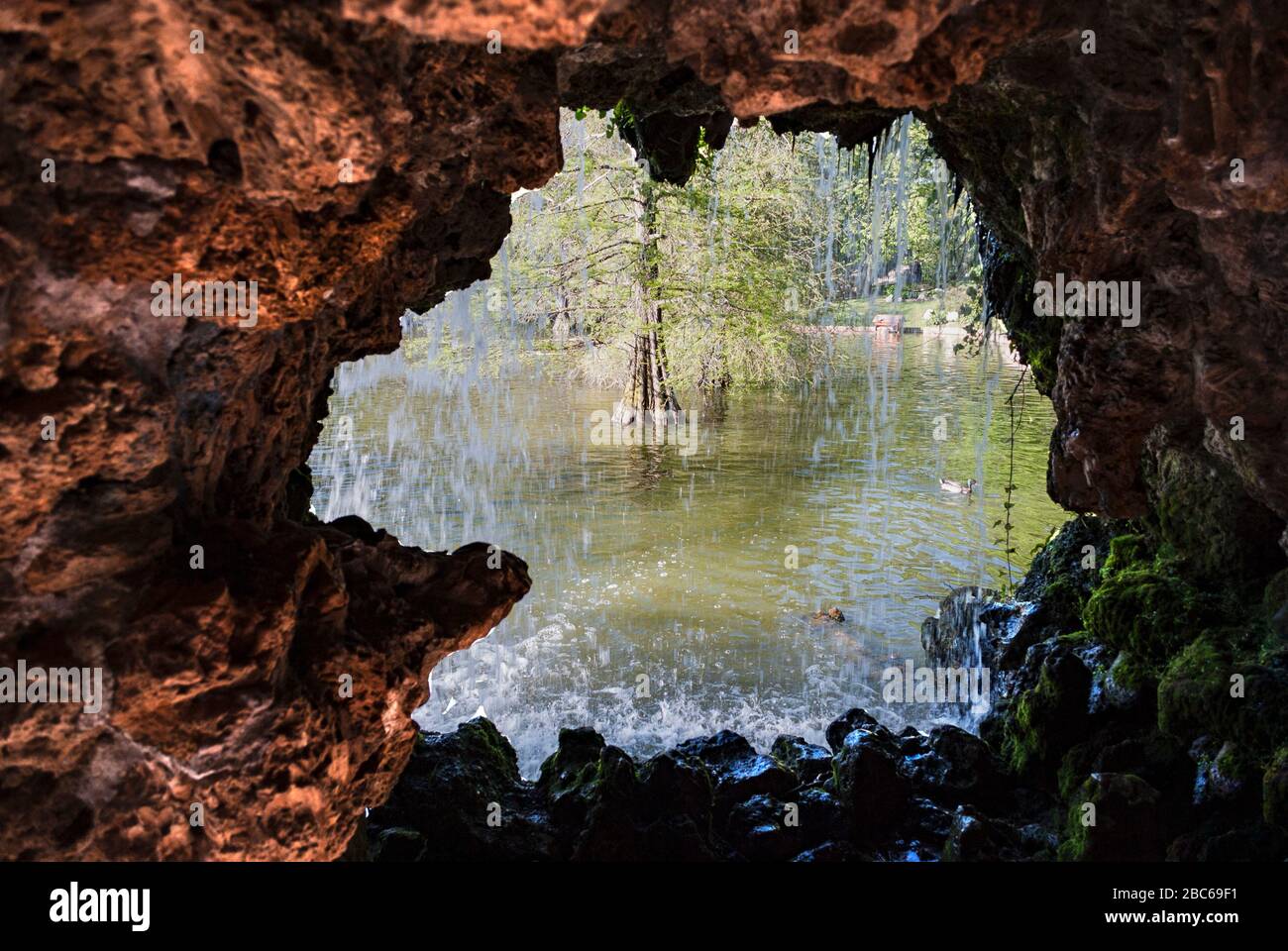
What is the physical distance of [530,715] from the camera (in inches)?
406

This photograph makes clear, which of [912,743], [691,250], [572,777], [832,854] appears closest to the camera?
[832,854]

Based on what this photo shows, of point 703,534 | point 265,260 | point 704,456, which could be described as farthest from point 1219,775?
point 704,456

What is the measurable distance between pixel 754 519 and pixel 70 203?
13.0m

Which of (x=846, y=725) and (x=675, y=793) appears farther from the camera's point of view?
(x=846, y=725)

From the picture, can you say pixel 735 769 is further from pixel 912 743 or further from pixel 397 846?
pixel 397 846

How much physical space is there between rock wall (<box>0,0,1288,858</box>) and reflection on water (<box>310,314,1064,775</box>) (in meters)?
5.86

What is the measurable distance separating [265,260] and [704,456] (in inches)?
632

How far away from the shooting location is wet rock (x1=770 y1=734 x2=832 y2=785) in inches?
326

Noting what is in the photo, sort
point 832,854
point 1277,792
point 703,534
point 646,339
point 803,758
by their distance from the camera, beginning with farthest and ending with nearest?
point 646,339, point 703,534, point 803,758, point 832,854, point 1277,792

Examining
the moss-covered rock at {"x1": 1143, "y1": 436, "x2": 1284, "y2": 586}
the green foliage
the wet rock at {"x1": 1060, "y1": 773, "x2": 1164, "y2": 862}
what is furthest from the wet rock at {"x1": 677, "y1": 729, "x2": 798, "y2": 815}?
the green foliage

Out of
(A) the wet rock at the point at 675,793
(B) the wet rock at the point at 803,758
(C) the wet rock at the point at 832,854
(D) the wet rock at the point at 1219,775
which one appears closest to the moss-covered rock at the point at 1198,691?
(D) the wet rock at the point at 1219,775

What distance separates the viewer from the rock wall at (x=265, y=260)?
10.4ft

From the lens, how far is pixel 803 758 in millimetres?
8562
